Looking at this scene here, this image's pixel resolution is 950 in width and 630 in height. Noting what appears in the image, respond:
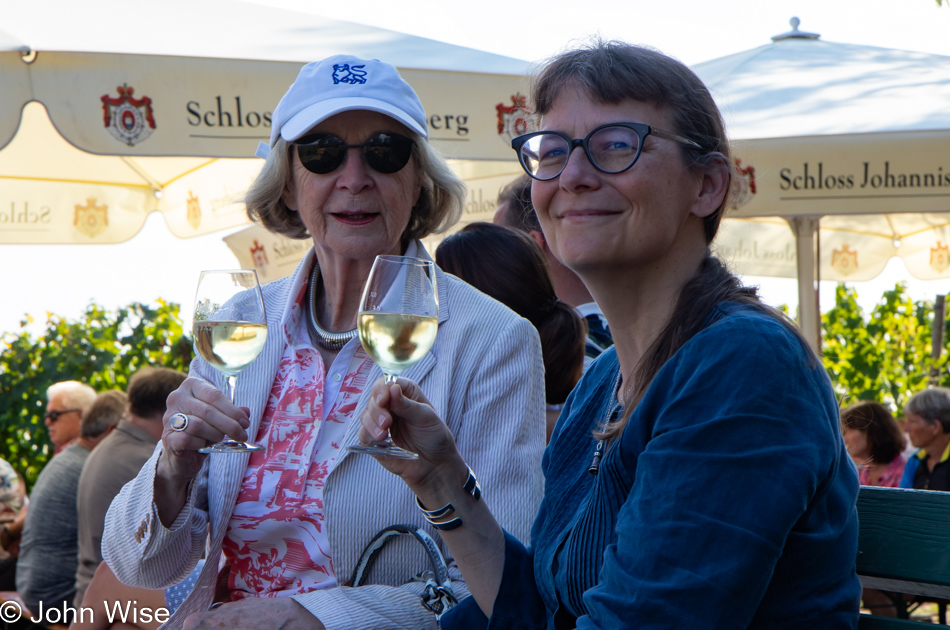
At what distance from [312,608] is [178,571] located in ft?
1.82

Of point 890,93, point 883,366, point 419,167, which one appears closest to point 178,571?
point 419,167

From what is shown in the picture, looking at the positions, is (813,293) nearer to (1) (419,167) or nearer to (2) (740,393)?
(1) (419,167)

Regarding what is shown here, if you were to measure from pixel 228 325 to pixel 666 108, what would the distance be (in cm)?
101

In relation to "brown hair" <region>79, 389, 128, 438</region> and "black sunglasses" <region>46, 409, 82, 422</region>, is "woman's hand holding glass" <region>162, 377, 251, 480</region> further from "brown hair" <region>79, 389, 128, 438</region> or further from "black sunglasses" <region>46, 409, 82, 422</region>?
"black sunglasses" <region>46, 409, 82, 422</region>

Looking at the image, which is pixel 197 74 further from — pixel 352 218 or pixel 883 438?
pixel 883 438

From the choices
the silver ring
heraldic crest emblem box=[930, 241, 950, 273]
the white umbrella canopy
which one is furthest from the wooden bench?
heraldic crest emblem box=[930, 241, 950, 273]

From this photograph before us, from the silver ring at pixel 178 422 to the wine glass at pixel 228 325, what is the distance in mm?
74

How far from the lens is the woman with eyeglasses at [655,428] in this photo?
1264 millimetres

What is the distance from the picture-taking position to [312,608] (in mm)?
2018

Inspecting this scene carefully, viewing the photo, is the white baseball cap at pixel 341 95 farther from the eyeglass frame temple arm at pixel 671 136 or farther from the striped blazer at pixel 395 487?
the eyeglass frame temple arm at pixel 671 136

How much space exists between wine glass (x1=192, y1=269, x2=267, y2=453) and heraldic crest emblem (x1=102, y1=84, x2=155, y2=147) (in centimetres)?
216

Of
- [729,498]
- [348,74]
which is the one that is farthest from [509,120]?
[729,498]

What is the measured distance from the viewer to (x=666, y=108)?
1.67 m

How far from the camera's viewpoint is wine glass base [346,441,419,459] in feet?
5.65
